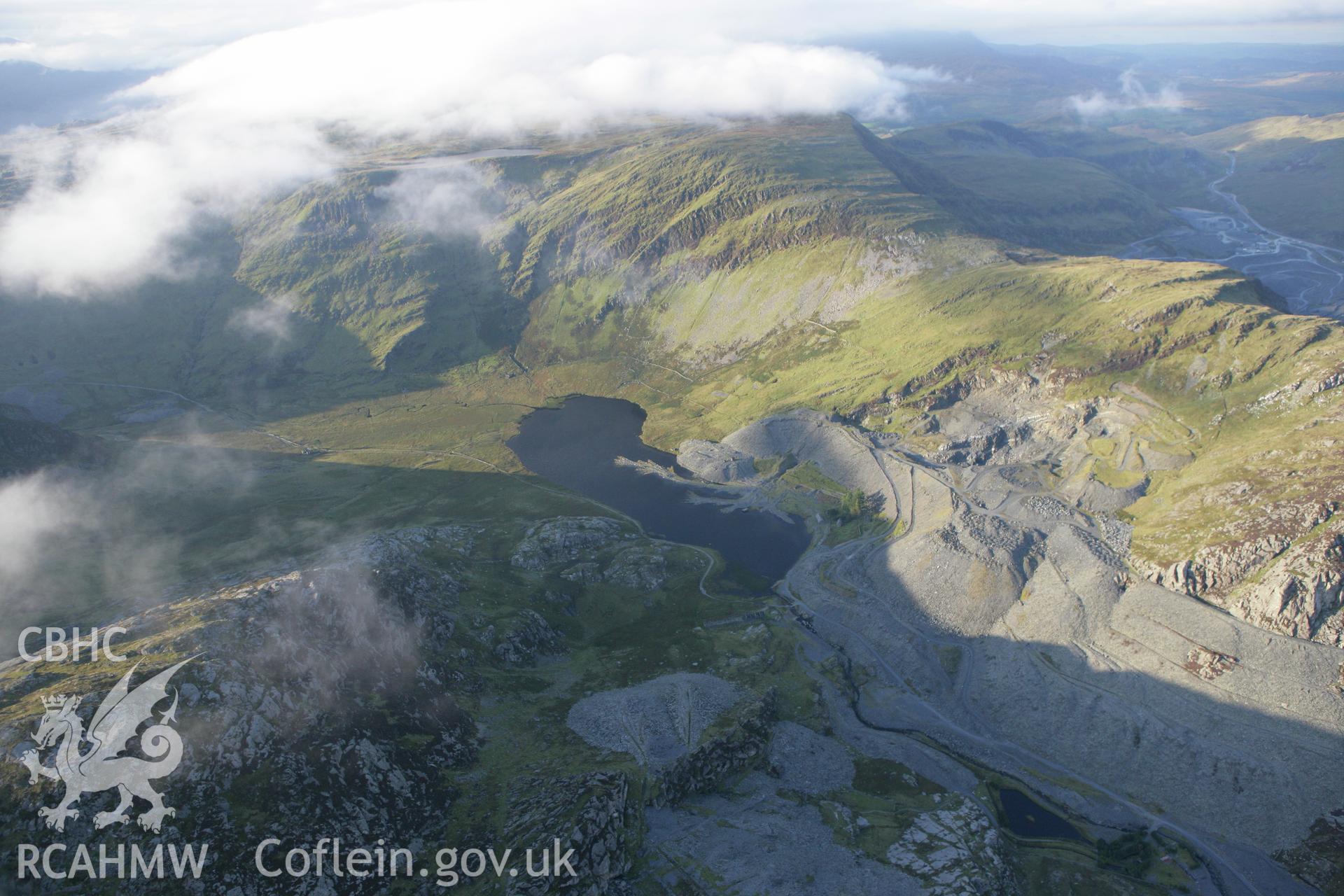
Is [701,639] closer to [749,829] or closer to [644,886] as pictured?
[749,829]

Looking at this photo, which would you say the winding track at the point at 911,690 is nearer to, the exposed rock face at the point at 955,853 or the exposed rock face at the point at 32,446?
the exposed rock face at the point at 955,853

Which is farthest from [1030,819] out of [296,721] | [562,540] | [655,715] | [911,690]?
[562,540]

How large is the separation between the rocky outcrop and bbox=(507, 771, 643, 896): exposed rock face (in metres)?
6.07

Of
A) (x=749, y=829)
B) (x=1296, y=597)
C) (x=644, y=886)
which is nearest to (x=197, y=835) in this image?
(x=644, y=886)

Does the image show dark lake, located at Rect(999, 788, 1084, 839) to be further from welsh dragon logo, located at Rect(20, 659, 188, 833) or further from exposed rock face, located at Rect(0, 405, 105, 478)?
exposed rock face, located at Rect(0, 405, 105, 478)

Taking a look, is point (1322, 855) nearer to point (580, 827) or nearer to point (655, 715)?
point (655, 715)

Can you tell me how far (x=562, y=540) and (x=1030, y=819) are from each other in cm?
10733

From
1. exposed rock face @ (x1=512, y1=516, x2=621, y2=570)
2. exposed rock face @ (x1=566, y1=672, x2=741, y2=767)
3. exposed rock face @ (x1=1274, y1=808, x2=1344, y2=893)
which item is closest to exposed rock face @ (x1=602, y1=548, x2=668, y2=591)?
exposed rock face @ (x1=512, y1=516, x2=621, y2=570)

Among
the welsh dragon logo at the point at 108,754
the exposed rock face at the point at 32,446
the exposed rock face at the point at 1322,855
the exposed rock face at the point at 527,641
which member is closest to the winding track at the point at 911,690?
the exposed rock face at the point at 1322,855

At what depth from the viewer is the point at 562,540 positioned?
171 meters

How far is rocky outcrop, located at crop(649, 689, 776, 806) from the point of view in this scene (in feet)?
315

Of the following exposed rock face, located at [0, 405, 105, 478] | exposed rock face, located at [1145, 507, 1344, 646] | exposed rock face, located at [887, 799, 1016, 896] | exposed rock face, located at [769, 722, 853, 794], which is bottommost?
exposed rock face, located at [769, 722, 853, 794]

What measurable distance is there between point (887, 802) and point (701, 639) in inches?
1875

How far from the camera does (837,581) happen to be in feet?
523
